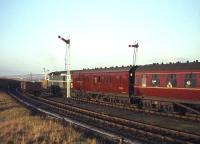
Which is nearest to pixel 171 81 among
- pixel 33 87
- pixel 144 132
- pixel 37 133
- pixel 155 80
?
pixel 155 80

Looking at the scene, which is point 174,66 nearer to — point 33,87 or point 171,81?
point 171,81

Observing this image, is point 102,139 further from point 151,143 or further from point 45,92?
point 45,92

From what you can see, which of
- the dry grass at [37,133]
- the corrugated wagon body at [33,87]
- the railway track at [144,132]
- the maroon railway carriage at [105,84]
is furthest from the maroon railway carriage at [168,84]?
the corrugated wagon body at [33,87]

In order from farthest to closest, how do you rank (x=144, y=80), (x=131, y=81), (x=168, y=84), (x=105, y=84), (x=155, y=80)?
(x=105, y=84) → (x=131, y=81) → (x=144, y=80) → (x=155, y=80) → (x=168, y=84)

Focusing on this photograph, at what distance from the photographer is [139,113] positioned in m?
30.3

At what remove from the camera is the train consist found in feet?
87.8

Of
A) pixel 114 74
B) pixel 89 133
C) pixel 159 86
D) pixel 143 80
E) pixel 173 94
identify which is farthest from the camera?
pixel 114 74

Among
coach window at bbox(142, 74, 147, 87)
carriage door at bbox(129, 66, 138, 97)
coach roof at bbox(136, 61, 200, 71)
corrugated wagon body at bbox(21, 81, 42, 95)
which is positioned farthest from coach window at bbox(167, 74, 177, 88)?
corrugated wagon body at bbox(21, 81, 42, 95)

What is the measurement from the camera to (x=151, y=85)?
1232 inches

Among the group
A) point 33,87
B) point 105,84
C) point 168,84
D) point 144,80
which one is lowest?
point 33,87

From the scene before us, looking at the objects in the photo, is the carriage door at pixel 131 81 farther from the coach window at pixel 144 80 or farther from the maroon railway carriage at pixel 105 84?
the coach window at pixel 144 80

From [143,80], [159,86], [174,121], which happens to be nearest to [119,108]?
[143,80]

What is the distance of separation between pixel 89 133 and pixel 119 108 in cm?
1456

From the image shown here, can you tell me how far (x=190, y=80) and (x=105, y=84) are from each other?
14906mm
